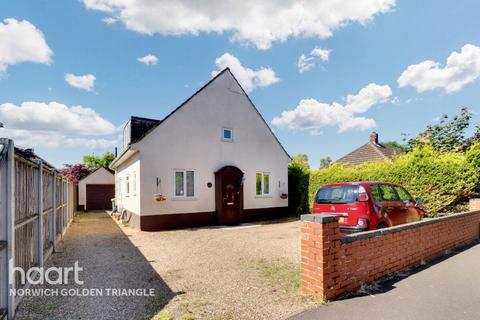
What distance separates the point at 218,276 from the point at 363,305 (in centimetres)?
273

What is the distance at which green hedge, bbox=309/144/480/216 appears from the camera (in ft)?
34.6

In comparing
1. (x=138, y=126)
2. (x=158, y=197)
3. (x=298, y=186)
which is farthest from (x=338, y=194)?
(x=138, y=126)

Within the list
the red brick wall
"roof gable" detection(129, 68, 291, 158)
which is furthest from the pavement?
"roof gable" detection(129, 68, 291, 158)

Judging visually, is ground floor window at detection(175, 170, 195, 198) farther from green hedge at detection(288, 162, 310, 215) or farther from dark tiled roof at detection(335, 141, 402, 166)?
dark tiled roof at detection(335, 141, 402, 166)

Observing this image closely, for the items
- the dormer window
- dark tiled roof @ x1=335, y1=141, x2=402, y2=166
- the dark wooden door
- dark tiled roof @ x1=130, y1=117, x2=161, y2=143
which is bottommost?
the dark wooden door

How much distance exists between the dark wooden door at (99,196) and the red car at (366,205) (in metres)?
21.6

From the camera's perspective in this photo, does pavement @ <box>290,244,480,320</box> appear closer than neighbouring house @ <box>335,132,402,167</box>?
Yes

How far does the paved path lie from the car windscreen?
5013 millimetres

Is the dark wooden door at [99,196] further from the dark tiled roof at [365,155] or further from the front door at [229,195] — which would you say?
the dark tiled roof at [365,155]

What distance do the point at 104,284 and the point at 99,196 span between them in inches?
852

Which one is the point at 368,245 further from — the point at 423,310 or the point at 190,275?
the point at 190,275

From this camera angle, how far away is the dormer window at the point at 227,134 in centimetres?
1409

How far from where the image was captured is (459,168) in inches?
418

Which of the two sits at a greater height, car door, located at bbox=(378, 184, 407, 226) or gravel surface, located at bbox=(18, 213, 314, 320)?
car door, located at bbox=(378, 184, 407, 226)
